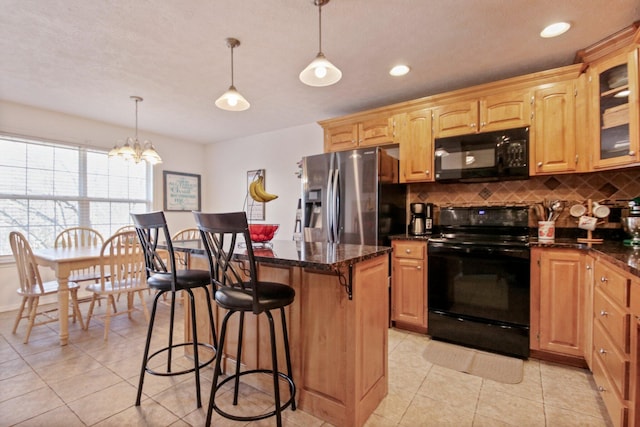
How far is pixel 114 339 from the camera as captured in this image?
8.77 ft

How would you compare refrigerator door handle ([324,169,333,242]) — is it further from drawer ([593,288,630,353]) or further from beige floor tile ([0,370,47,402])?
beige floor tile ([0,370,47,402])

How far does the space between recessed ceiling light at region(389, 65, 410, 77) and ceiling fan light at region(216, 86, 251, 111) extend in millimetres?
1333

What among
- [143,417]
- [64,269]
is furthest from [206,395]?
[64,269]

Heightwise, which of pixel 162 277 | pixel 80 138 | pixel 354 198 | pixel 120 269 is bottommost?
pixel 120 269

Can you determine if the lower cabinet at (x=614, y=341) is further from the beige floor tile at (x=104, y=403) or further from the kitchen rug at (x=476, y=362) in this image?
the beige floor tile at (x=104, y=403)

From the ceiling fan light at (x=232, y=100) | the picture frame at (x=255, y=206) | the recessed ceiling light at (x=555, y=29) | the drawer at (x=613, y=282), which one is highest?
the recessed ceiling light at (x=555, y=29)

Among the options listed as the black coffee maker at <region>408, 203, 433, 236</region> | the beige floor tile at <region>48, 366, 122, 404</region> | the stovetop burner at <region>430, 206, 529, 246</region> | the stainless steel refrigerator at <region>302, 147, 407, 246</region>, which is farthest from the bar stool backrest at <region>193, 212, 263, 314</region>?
the black coffee maker at <region>408, 203, 433, 236</region>

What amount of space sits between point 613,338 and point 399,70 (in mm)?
2321

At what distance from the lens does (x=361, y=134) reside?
334 cm

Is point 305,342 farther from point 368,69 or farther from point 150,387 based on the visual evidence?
point 368,69

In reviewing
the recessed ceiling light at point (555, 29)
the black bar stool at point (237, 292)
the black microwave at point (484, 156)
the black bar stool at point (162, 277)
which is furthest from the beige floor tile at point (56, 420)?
the recessed ceiling light at point (555, 29)

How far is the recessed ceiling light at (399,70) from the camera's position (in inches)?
101

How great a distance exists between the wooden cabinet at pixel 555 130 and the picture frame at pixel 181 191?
16.2 ft

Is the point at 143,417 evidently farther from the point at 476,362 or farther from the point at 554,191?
the point at 554,191
